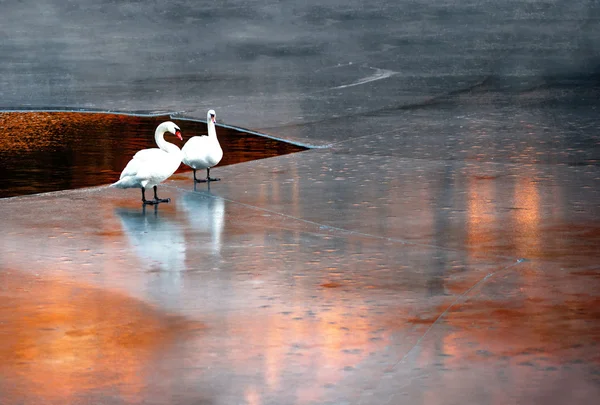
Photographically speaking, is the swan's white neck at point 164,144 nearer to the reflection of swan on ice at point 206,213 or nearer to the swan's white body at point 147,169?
the swan's white body at point 147,169

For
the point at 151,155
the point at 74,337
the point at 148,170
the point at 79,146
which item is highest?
the point at 151,155

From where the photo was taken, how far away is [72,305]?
681 centimetres

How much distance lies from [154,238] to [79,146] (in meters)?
5.72

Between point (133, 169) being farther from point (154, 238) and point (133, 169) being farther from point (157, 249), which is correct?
point (157, 249)

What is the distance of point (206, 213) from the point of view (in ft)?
32.0

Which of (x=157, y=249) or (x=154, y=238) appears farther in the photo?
(x=154, y=238)

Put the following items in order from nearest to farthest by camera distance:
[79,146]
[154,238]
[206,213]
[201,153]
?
1. [154,238]
2. [206,213]
3. [201,153]
4. [79,146]

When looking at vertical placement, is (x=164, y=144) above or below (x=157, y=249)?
above

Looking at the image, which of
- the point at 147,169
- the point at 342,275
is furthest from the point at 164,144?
Result: the point at 342,275

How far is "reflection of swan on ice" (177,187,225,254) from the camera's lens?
8.84 meters

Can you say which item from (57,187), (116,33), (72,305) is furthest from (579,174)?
(116,33)

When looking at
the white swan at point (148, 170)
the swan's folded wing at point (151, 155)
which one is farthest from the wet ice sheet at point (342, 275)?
the swan's folded wing at point (151, 155)

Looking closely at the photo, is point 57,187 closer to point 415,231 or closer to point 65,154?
point 65,154

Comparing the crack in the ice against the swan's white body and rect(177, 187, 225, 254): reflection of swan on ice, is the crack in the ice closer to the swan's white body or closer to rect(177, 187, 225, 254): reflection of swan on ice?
rect(177, 187, 225, 254): reflection of swan on ice
